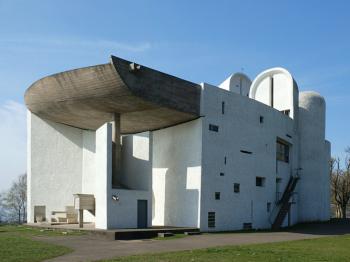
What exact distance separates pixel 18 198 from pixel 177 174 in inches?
1700

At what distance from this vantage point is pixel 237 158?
27.3m

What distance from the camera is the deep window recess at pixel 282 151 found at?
3250cm

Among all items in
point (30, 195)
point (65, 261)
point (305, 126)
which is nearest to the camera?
point (65, 261)

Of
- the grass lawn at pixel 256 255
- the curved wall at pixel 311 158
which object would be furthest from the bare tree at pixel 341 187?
the grass lawn at pixel 256 255

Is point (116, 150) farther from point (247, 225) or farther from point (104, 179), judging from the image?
point (247, 225)

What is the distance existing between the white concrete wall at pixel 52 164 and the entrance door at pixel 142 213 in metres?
7.62

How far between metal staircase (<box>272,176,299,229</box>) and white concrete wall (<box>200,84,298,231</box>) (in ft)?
2.26

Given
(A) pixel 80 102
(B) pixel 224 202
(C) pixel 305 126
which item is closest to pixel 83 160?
(A) pixel 80 102

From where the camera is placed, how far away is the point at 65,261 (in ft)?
40.1

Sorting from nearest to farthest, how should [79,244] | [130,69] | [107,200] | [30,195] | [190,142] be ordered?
1. [79,244]
2. [130,69]
3. [107,200]
4. [190,142]
5. [30,195]

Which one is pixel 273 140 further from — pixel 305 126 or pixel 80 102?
pixel 80 102

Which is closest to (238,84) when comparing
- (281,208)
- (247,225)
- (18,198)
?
(281,208)

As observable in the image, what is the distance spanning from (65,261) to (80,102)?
13.0 m

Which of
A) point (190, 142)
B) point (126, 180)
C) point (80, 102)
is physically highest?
point (80, 102)
